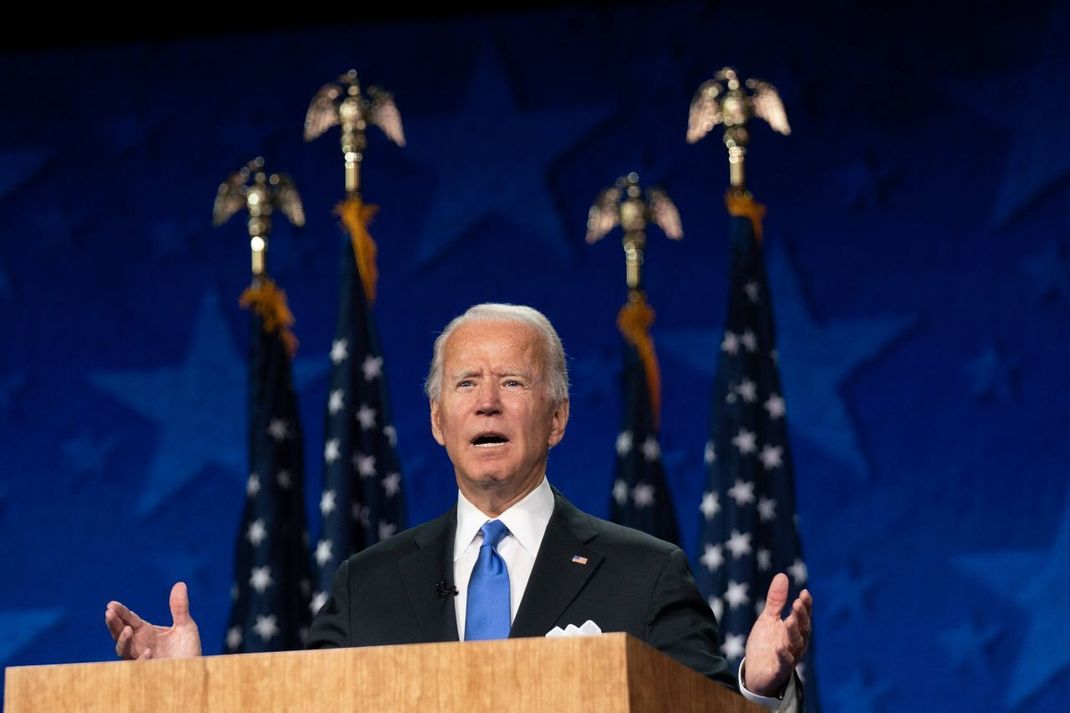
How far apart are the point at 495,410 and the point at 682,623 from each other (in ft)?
1.66

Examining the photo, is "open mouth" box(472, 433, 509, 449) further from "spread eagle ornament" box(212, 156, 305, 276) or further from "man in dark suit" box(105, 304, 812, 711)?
"spread eagle ornament" box(212, 156, 305, 276)

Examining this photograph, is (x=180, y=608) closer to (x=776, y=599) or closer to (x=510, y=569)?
(x=510, y=569)

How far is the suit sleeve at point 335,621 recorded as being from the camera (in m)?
2.92

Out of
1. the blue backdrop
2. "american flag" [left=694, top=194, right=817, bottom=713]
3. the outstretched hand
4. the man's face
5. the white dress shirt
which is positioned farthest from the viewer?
the blue backdrop

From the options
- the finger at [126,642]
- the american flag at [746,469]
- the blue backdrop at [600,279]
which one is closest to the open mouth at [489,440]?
the finger at [126,642]

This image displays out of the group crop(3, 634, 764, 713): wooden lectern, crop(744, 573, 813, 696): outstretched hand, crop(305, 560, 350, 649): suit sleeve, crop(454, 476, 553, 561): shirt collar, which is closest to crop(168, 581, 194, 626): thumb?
crop(305, 560, 350, 649): suit sleeve

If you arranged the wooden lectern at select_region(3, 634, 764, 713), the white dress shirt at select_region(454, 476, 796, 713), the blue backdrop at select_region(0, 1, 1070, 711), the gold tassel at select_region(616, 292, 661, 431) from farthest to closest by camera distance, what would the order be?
the blue backdrop at select_region(0, 1, 1070, 711)
the gold tassel at select_region(616, 292, 661, 431)
the white dress shirt at select_region(454, 476, 796, 713)
the wooden lectern at select_region(3, 634, 764, 713)

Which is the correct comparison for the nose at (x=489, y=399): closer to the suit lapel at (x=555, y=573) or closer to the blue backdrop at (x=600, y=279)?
the suit lapel at (x=555, y=573)

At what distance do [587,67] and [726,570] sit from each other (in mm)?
2298

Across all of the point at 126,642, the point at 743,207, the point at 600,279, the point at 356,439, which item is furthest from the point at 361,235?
the point at 126,642

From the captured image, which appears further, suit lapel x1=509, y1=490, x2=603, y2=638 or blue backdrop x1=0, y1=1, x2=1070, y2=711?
blue backdrop x1=0, y1=1, x2=1070, y2=711

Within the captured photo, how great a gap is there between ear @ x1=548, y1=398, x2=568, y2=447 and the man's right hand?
0.73m

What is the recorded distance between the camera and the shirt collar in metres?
2.99

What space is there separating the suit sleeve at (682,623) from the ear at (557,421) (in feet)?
1.22
